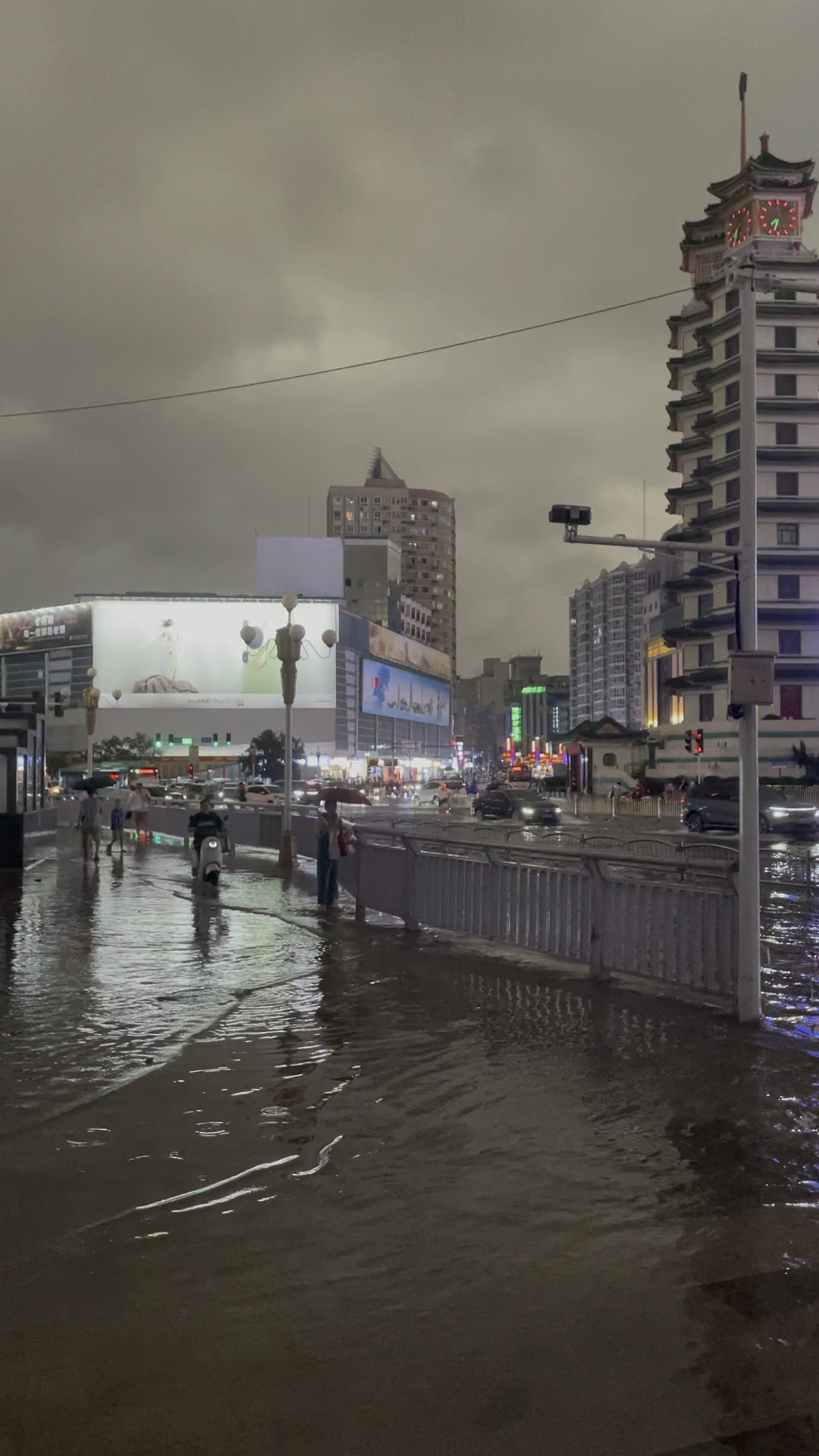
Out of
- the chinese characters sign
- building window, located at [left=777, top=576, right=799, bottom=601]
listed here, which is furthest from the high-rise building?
building window, located at [left=777, top=576, right=799, bottom=601]

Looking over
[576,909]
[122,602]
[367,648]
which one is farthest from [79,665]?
[576,909]

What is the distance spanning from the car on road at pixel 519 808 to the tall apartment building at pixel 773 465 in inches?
708

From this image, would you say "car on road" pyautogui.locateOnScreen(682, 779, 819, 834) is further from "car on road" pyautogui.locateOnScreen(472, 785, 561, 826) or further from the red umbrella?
the red umbrella

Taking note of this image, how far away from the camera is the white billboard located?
121875mm

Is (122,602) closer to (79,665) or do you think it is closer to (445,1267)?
(79,665)

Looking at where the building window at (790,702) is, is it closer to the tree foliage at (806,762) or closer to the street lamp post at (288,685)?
the tree foliage at (806,762)

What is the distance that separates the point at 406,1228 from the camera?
5312mm

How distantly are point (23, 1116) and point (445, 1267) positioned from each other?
10.8ft

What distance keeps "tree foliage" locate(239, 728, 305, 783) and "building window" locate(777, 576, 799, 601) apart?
53732 millimetres

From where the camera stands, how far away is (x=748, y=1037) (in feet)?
29.9

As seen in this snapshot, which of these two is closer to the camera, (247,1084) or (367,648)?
(247,1084)

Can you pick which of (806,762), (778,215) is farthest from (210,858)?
(778,215)

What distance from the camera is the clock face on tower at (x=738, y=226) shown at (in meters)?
61.5

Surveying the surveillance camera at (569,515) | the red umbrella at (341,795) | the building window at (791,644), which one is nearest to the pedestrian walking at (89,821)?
the red umbrella at (341,795)
